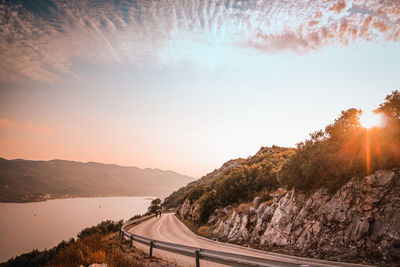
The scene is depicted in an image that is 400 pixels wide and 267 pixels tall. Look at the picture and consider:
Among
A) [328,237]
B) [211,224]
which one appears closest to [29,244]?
[211,224]

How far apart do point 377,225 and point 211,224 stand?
17.5m

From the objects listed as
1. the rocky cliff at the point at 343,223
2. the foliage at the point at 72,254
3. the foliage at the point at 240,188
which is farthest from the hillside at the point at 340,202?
the foliage at the point at 72,254

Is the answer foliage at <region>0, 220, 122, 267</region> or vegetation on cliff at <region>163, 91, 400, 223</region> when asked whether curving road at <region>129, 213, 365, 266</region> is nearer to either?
foliage at <region>0, 220, 122, 267</region>

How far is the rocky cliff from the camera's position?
27.2 ft

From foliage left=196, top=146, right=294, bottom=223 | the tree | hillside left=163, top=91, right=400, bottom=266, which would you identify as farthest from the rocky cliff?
foliage left=196, top=146, right=294, bottom=223

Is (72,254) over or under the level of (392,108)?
under

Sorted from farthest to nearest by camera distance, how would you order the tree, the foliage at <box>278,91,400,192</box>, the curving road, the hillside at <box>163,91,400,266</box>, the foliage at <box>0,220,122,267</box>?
1. the tree
2. the foliage at <box>278,91,400,192</box>
3. the hillside at <box>163,91,400,266</box>
4. the curving road
5. the foliage at <box>0,220,122,267</box>

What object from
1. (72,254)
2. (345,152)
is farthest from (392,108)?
(72,254)

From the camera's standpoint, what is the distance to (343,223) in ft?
32.2

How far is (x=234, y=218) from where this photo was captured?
18.6m

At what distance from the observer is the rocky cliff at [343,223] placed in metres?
8.30

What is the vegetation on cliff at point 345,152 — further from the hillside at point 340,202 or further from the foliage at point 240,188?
the foliage at point 240,188

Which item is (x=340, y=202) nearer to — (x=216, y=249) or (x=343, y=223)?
(x=343, y=223)

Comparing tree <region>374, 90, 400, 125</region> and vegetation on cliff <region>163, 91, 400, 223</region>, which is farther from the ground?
tree <region>374, 90, 400, 125</region>
